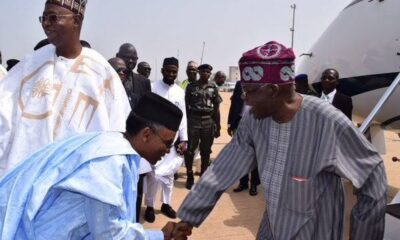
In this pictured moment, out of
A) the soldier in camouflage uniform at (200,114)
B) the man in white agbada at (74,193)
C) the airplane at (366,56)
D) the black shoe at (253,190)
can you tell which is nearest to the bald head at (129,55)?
the soldier in camouflage uniform at (200,114)

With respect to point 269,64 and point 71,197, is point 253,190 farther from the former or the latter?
point 71,197

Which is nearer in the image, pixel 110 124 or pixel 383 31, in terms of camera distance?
pixel 110 124

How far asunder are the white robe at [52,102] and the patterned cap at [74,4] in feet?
0.88

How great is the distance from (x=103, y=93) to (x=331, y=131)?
4.47 ft

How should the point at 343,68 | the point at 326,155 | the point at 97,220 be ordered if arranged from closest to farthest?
1. the point at 97,220
2. the point at 326,155
3. the point at 343,68

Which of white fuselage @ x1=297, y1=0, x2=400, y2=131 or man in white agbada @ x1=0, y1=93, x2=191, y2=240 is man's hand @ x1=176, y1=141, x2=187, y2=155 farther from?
man in white agbada @ x1=0, y1=93, x2=191, y2=240

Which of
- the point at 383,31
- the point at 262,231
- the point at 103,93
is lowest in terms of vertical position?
the point at 262,231

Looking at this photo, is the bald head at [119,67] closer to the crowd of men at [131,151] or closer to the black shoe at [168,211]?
the black shoe at [168,211]

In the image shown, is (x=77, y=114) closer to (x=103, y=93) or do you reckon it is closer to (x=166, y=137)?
(x=103, y=93)


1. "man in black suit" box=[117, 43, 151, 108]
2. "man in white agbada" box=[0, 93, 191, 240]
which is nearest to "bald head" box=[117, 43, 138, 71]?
"man in black suit" box=[117, 43, 151, 108]

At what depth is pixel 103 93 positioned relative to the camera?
2549 mm

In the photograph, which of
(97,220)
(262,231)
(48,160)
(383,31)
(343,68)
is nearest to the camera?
(97,220)

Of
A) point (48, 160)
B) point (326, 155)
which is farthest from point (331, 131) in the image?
point (48, 160)

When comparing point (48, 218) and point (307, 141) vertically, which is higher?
point (307, 141)
